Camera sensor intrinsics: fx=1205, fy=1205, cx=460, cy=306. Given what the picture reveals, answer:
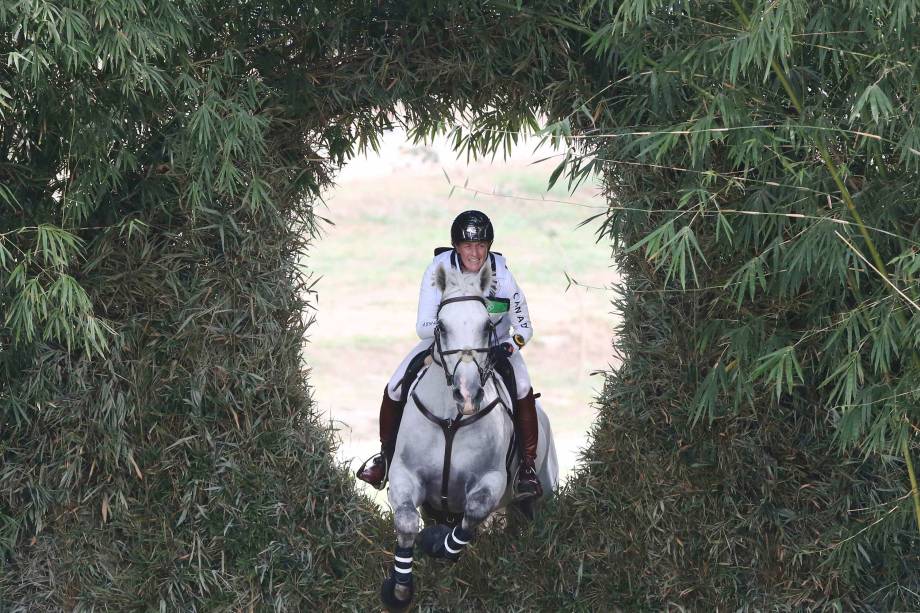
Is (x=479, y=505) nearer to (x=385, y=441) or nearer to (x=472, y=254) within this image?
(x=385, y=441)

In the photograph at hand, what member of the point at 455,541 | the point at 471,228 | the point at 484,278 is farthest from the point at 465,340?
the point at 455,541

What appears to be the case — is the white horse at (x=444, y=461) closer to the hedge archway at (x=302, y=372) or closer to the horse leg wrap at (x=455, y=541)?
the horse leg wrap at (x=455, y=541)

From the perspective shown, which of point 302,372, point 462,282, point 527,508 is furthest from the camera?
point 302,372

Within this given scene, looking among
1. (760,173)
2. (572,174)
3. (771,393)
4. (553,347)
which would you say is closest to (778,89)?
(760,173)

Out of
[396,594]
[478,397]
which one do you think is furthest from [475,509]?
[478,397]

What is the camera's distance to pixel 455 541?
5738 millimetres

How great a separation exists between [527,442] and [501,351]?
2.35 ft

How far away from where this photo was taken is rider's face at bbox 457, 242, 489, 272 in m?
5.92

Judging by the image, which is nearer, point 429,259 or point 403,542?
point 403,542

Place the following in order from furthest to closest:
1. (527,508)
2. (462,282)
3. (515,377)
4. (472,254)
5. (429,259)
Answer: (429,259), (527,508), (515,377), (472,254), (462,282)

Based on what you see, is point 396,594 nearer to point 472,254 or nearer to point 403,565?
point 403,565

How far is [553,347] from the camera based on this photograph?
16.4m

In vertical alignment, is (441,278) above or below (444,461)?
above

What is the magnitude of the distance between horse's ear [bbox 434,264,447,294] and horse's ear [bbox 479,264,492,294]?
166 mm
